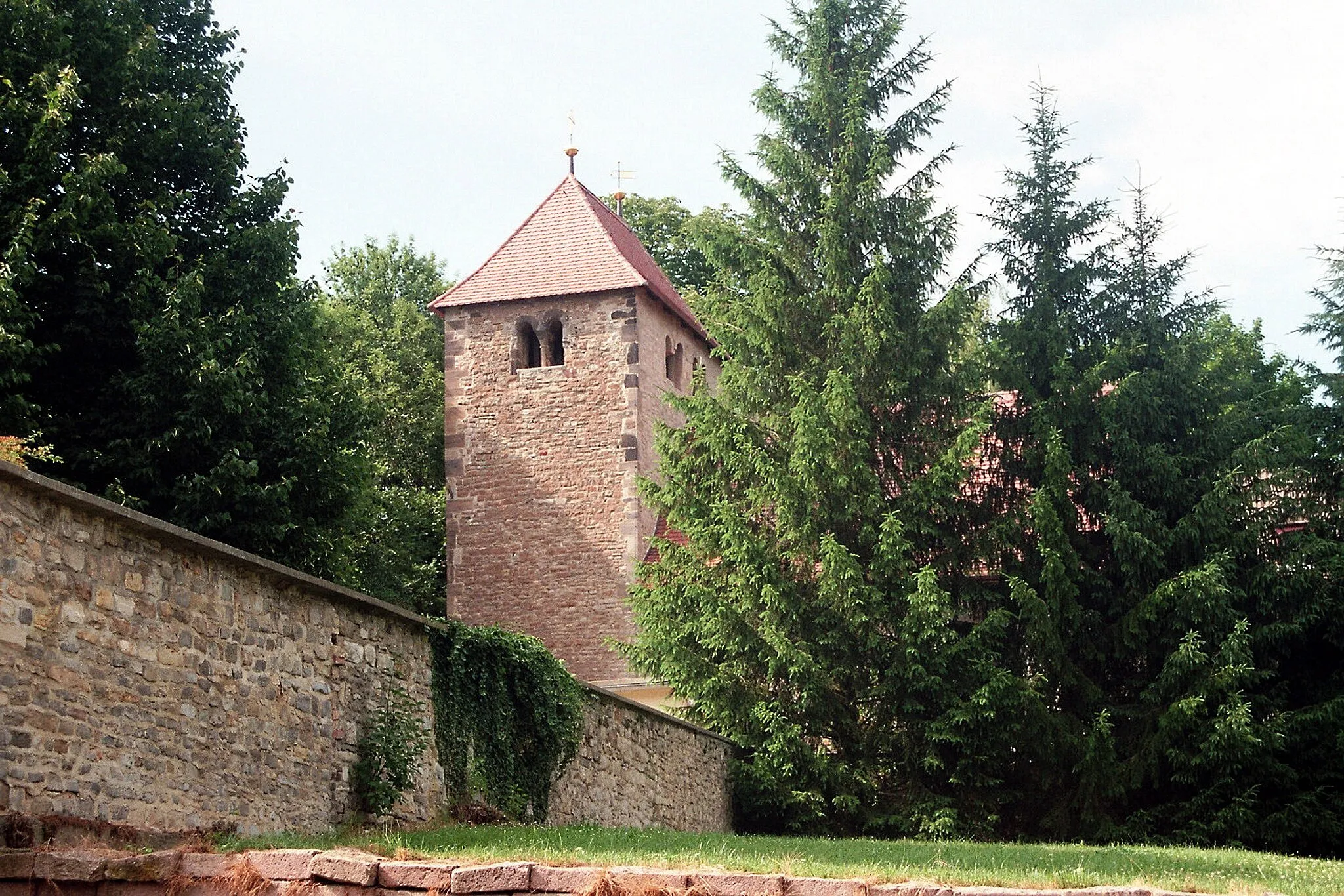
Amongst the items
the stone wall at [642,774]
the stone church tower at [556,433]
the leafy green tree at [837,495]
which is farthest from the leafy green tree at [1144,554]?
the stone church tower at [556,433]

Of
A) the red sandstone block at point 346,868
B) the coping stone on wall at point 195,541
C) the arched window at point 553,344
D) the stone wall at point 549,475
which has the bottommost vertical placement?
the red sandstone block at point 346,868

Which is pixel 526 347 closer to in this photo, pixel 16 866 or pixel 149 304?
pixel 149 304

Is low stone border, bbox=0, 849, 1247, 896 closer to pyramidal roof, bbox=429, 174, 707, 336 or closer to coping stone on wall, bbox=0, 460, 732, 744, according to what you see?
coping stone on wall, bbox=0, 460, 732, 744

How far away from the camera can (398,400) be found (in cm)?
3294

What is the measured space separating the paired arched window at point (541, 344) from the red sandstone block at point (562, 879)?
20652 mm

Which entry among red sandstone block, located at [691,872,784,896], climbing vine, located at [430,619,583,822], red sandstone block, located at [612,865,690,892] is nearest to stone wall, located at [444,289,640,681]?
climbing vine, located at [430,619,583,822]

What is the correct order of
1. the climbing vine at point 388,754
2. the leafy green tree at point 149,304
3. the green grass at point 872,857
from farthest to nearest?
the leafy green tree at point 149,304, the climbing vine at point 388,754, the green grass at point 872,857

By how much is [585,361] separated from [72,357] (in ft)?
35.1

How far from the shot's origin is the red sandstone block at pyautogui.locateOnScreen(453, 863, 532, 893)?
7016 millimetres

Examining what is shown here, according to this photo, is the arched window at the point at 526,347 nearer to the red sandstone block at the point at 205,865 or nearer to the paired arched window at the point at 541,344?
the paired arched window at the point at 541,344

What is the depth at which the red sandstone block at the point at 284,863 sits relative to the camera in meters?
7.27

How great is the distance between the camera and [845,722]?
19.6m

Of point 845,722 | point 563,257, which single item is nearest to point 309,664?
point 845,722

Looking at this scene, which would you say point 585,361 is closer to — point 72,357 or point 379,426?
point 379,426
